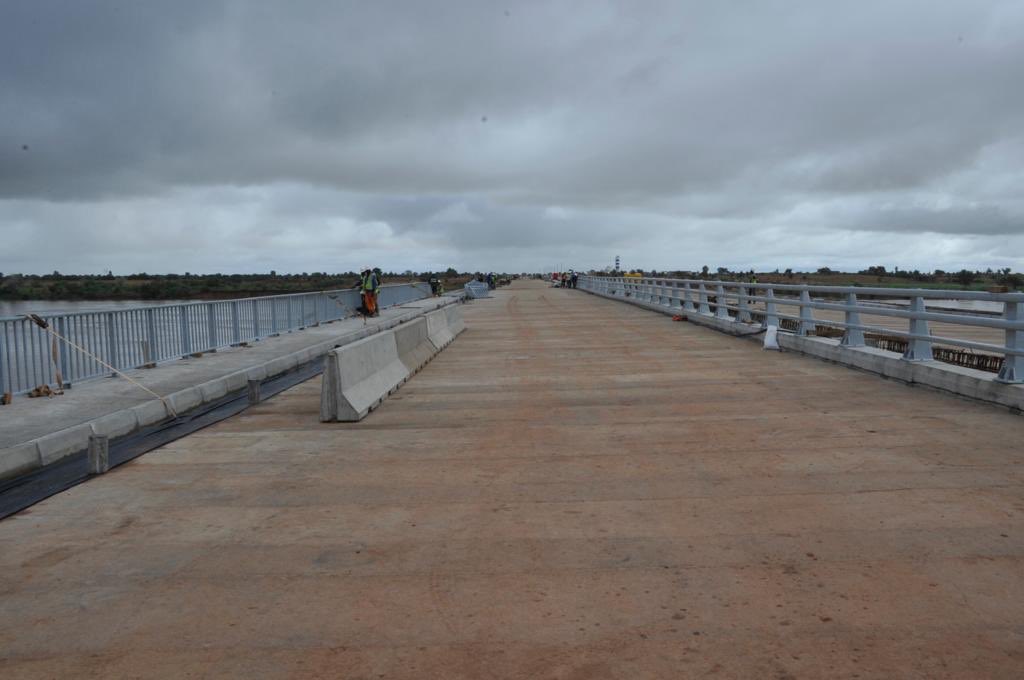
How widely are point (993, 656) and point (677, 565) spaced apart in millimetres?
1749

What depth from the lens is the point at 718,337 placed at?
21734 millimetres

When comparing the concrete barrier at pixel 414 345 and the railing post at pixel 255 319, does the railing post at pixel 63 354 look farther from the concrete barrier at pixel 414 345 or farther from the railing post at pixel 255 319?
the railing post at pixel 255 319

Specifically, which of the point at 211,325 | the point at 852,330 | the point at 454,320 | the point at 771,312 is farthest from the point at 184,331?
the point at 852,330

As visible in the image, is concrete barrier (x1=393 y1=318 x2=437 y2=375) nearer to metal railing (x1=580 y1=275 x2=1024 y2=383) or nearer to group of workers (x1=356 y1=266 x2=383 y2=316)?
metal railing (x1=580 y1=275 x2=1024 y2=383)

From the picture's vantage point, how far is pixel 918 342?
41.3 feet

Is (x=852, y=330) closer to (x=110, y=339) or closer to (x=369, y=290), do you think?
(x=110, y=339)

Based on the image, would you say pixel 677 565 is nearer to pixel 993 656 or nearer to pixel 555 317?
pixel 993 656

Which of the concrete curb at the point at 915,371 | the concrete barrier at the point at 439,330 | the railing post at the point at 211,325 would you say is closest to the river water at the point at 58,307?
the railing post at the point at 211,325

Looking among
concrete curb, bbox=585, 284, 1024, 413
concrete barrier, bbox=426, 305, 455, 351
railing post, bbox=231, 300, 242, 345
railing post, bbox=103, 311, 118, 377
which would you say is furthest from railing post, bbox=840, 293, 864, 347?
railing post, bbox=231, 300, 242, 345

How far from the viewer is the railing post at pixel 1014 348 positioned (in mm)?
10081

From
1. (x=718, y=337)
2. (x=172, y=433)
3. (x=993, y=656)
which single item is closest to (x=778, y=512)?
(x=993, y=656)

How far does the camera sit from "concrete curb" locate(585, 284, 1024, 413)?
10.1 meters

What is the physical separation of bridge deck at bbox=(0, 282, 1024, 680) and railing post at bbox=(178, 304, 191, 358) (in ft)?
26.8

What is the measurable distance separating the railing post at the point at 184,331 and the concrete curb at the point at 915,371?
1292cm
